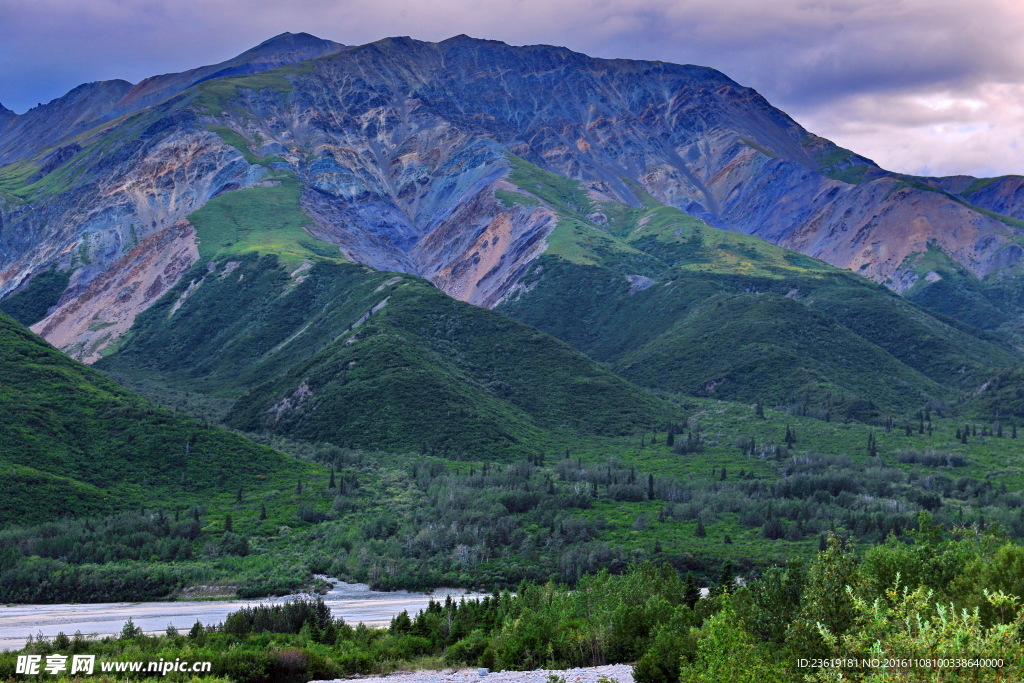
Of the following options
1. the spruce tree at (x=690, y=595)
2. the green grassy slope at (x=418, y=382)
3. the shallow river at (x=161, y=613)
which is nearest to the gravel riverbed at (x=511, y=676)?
the spruce tree at (x=690, y=595)

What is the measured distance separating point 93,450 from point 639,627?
74333 millimetres

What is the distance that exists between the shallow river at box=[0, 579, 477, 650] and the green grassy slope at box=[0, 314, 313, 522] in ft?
65.6

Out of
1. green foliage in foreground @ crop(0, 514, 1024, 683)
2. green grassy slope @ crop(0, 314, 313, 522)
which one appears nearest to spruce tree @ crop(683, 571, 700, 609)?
green foliage in foreground @ crop(0, 514, 1024, 683)

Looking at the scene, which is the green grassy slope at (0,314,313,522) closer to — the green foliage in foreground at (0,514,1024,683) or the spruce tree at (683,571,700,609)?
the green foliage in foreground at (0,514,1024,683)

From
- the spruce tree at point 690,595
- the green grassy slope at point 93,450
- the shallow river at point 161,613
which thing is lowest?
the shallow river at point 161,613

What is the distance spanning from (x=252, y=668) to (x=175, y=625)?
19.8 meters

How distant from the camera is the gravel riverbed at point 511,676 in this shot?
138 feet

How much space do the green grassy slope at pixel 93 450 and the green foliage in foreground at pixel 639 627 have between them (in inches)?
1534

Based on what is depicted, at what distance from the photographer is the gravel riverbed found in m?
42.0

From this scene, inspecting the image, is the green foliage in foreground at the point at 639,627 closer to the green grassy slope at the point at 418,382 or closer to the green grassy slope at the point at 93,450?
the green grassy slope at the point at 93,450

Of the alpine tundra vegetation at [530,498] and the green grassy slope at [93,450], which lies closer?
the alpine tundra vegetation at [530,498]

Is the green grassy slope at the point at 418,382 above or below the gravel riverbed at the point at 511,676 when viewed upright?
above

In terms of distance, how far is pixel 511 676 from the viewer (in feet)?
144

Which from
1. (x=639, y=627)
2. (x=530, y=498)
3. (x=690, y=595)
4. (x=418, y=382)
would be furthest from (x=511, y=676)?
(x=418, y=382)
